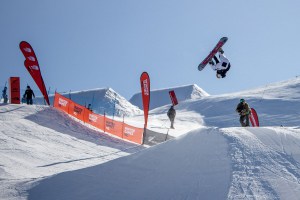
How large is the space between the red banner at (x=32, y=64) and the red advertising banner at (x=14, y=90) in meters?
1.05

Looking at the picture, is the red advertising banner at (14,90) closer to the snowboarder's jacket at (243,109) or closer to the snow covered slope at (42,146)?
the snow covered slope at (42,146)

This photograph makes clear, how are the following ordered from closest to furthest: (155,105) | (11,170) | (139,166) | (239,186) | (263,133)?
(239,186) < (139,166) < (263,133) < (11,170) < (155,105)

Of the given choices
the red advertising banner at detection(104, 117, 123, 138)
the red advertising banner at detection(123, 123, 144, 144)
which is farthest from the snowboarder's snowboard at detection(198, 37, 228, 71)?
the red advertising banner at detection(104, 117, 123, 138)

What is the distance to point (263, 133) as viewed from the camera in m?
10.1

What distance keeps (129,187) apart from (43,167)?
15.7ft

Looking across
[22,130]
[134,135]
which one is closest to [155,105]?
[134,135]

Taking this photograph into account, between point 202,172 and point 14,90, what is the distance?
14509 millimetres

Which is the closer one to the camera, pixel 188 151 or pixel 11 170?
pixel 188 151

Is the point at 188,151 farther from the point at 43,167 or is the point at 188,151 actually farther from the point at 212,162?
the point at 43,167

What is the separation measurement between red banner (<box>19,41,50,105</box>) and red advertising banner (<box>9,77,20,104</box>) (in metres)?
1.05

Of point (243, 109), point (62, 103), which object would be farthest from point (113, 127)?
point (243, 109)

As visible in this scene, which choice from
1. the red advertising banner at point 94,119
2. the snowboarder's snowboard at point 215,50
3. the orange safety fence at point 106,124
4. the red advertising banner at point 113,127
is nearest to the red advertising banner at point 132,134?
the orange safety fence at point 106,124

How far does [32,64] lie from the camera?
21.5m

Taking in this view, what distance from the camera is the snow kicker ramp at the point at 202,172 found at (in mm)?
7887
